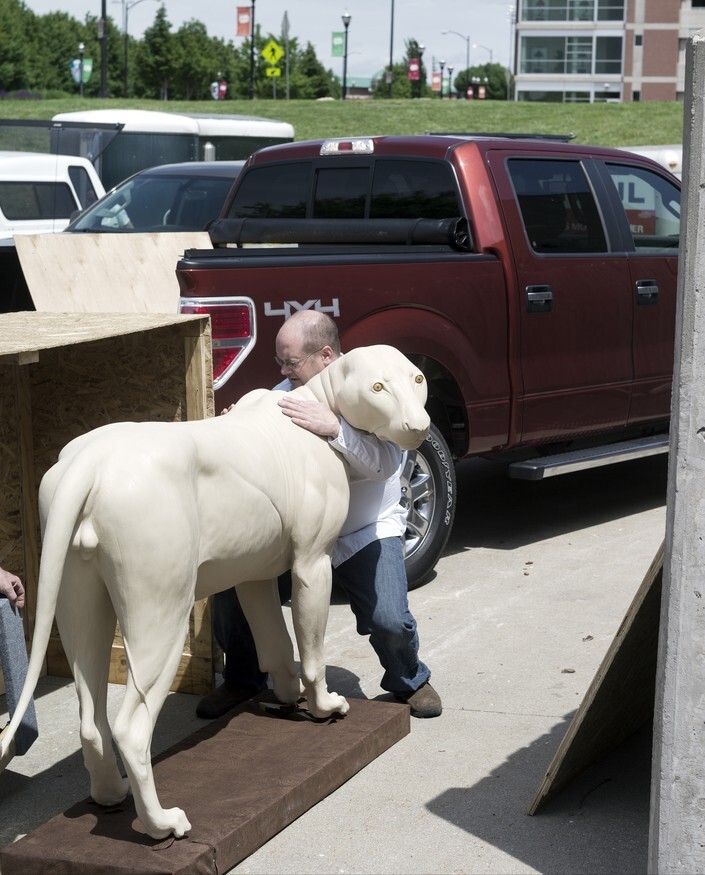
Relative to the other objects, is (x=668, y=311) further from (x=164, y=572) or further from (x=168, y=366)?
(x=164, y=572)

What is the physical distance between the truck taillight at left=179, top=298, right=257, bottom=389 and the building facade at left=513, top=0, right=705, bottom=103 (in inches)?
2919

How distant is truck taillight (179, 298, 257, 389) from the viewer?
5.36m

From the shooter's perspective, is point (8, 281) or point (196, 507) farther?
point (8, 281)

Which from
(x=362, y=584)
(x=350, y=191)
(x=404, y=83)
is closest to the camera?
(x=362, y=584)

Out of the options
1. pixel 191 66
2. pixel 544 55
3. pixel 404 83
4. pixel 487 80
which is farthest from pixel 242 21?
pixel 487 80

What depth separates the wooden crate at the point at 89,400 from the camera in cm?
459

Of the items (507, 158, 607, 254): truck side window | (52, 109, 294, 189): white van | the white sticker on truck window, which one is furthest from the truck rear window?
(52, 109, 294, 189): white van

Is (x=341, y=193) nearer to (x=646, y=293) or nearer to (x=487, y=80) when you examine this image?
(x=646, y=293)

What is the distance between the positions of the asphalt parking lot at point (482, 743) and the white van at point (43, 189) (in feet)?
32.4

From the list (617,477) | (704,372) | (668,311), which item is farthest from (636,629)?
(617,477)

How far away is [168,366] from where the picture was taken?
15.3 feet

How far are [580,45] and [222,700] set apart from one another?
7838 cm

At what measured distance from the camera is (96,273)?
19.1ft

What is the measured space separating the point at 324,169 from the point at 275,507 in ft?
13.0
